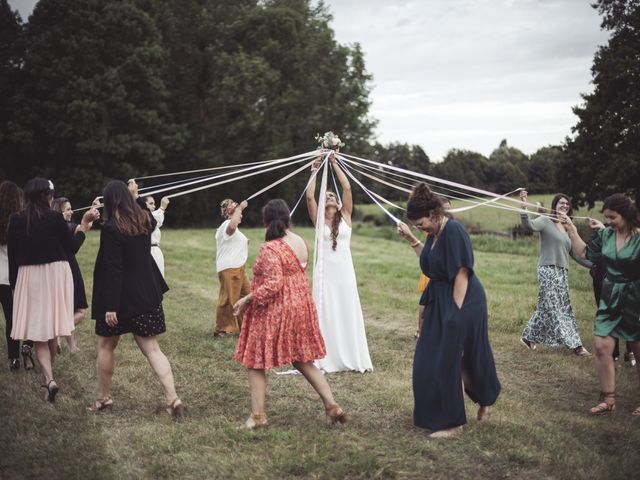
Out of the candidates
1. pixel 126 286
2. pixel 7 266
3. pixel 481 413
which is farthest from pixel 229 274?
pixel 481 413

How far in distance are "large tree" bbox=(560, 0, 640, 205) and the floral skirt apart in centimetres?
1965

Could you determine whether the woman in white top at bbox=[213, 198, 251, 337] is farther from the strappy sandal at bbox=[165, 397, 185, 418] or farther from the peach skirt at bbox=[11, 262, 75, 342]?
the strappy sandal at bbox=[165, 397, 185, 418]

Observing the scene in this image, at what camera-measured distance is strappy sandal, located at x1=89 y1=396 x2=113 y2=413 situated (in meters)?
5.89

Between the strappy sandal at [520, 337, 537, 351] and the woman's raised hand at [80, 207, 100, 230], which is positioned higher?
the woman's raised hand at [80, 207, 100, 230]

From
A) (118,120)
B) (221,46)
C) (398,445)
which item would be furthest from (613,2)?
(398,445)

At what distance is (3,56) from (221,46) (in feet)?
38.5

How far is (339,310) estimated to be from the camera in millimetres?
7508

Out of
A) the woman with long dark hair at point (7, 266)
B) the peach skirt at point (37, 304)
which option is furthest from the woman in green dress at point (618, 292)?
the woman with long dark hair at point (7, 266)

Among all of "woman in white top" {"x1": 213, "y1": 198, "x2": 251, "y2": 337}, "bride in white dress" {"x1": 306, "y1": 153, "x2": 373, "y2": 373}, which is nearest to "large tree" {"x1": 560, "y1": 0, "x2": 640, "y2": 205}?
"woman in white top" {"x1": 213, "y1": 198, "x2": 251, "y2": 337}

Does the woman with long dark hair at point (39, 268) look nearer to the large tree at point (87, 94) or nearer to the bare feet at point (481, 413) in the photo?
the bare feet at point (481, 413)

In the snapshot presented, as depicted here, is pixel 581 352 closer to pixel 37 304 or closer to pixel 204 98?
pixel 37 304

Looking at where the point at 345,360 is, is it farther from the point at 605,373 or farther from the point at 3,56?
the point at 3,56

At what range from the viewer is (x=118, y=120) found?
32219mm

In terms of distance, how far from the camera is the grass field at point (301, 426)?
4.57m
